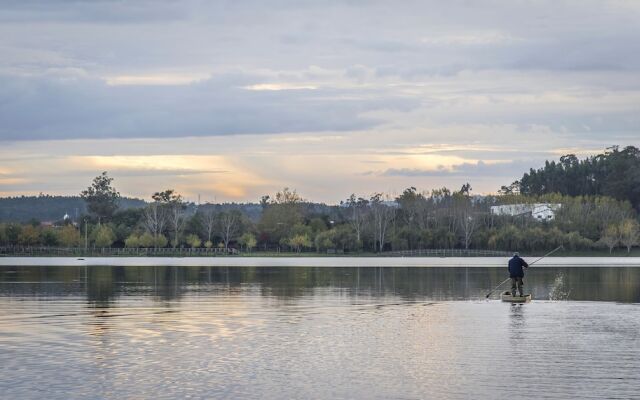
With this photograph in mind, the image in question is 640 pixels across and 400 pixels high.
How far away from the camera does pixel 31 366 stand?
2606 cm

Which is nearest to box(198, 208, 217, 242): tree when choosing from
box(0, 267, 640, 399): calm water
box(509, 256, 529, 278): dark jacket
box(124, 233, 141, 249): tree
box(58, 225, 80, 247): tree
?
box(124, 233, 141, 249): tree

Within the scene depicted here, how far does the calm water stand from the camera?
23.3 m

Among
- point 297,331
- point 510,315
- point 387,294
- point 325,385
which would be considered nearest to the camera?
point 325,385

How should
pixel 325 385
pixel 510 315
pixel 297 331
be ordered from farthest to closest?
pixel 510 315 → pixel 297 331 → pixel 325 385

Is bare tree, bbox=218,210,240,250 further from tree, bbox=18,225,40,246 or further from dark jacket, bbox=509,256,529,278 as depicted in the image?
dark jacket, bbox=509,256,529,278

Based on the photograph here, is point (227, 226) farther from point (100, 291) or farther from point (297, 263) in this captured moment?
point (100, 291)

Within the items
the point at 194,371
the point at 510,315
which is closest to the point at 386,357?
A: the point at 194,371

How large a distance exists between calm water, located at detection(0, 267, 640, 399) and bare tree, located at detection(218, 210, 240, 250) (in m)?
138

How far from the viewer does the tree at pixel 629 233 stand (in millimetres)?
183000

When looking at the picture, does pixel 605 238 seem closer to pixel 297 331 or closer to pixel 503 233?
pixel 503 233

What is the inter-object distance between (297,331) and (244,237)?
154m

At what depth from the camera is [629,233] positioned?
184 metres

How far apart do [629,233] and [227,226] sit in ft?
238

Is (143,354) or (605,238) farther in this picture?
(605,238)
